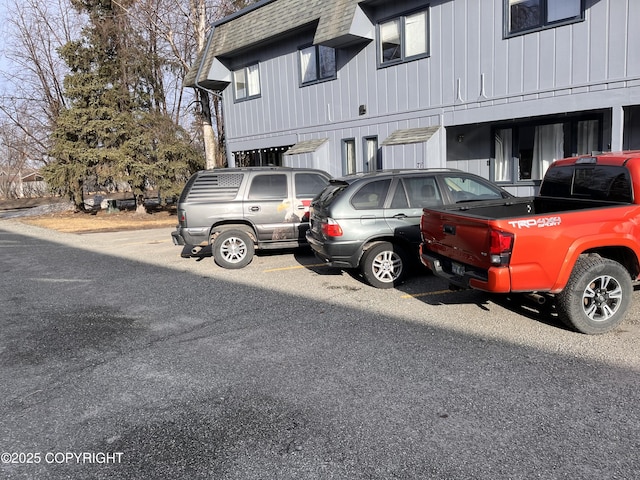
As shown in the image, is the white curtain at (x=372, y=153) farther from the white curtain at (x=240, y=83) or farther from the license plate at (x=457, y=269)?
the license plate at (x=457, y=269)

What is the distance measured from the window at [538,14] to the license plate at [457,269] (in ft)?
23.1

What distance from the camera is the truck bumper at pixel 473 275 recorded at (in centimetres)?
474

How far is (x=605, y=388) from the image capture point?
3.92 meters

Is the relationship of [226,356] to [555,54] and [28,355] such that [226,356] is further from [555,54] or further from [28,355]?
[555,54]

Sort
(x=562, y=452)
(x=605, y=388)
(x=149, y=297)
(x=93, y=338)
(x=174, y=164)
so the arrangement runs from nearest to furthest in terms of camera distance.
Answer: (x=562, y=452), (x=605, y=388), (x=93, y=338), (x=149, y=297), (x=174, y=164)

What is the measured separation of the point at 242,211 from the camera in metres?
9.32

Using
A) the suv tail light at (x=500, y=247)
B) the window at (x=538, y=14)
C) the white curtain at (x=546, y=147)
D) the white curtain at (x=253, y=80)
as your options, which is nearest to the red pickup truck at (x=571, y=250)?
the suv tail light at (x=500, y=247)

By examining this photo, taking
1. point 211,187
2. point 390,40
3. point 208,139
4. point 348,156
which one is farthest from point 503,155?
point 208,139

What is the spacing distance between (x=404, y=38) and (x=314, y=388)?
1087 cm

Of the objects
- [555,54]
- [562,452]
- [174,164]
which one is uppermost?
[555,54]

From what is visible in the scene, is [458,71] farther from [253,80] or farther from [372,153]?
[253,80]

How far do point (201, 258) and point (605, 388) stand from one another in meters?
8.34

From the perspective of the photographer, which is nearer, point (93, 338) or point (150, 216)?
point (93, 338)

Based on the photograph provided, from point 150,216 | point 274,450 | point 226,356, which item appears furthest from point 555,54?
point 150,216
